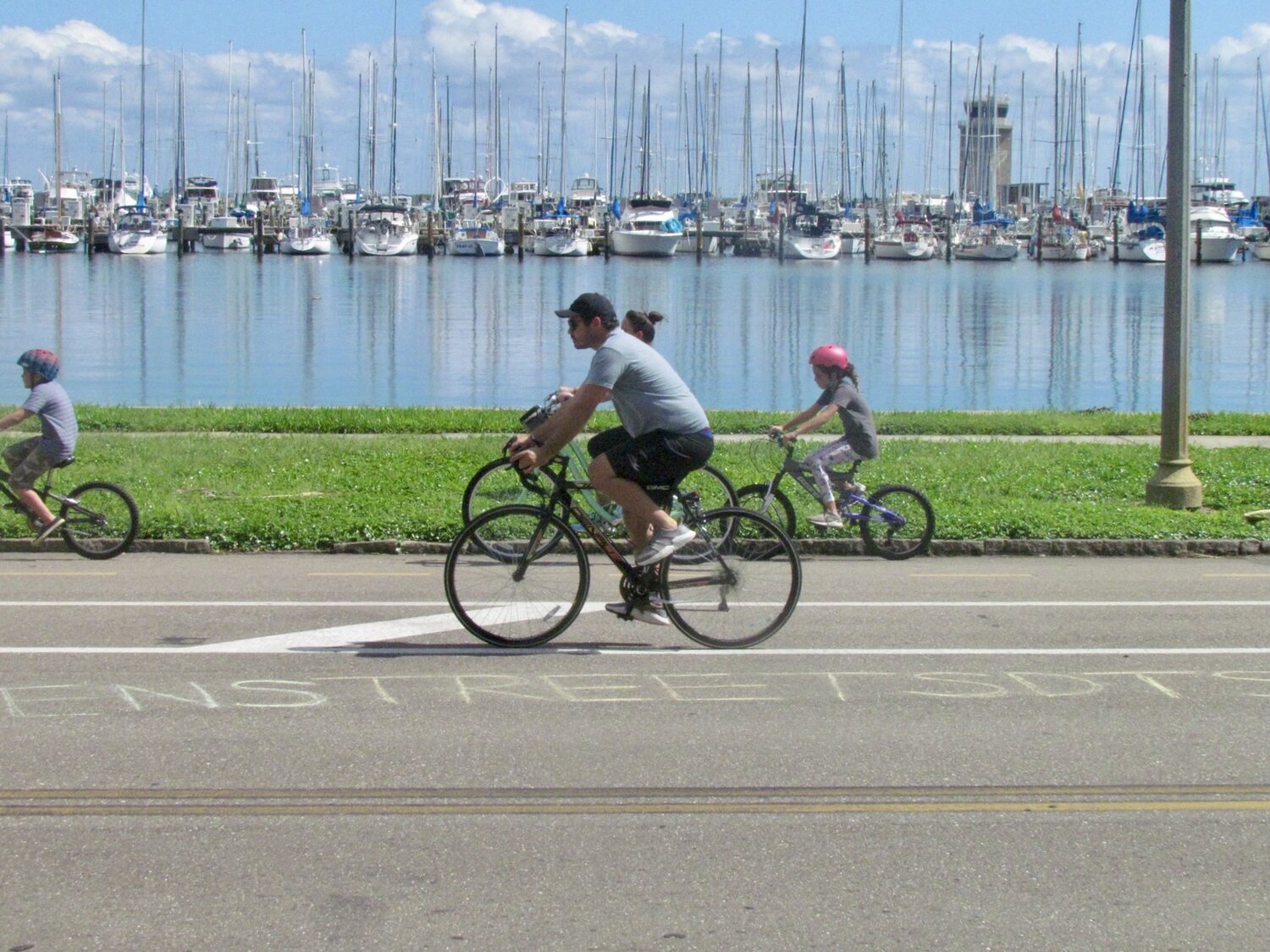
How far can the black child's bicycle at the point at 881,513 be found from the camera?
40.4 ft

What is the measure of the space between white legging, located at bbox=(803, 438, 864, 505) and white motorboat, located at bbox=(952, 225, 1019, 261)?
11190cm

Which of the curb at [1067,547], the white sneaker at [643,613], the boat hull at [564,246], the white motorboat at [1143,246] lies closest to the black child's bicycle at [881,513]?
the curb at [1067,547]

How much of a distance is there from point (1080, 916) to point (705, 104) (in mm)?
113490

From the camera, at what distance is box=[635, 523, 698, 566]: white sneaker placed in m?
8.50

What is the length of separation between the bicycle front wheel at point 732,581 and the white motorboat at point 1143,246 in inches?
4354

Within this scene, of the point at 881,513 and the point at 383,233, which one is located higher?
the point at 383,233

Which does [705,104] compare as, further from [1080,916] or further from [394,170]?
[1080,916]

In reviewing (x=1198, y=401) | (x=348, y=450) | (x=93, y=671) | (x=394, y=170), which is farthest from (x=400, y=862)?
(x=394, y=170)

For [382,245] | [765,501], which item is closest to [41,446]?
[765,501]

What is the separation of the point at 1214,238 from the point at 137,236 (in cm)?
7475

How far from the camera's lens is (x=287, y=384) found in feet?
103

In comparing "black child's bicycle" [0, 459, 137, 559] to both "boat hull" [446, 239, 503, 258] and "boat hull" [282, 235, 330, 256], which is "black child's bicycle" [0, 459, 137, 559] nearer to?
"boat hull" [282, 235, 330, 256]

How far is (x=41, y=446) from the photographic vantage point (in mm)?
11914

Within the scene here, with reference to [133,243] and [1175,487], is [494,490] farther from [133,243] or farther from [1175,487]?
[133,243]
